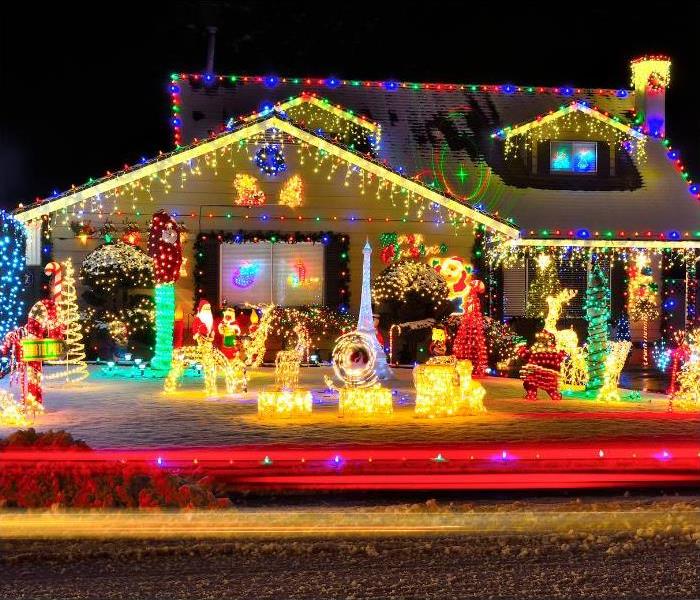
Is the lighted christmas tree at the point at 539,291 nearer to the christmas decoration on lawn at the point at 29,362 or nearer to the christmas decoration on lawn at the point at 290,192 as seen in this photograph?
the christmas decoration on lawn at the point at 290,192

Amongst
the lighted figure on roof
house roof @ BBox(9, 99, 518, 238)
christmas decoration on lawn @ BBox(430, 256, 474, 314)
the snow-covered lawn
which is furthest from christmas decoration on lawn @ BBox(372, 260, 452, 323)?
the snow-covered lawn

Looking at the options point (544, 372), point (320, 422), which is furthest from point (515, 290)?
point (320, 422)

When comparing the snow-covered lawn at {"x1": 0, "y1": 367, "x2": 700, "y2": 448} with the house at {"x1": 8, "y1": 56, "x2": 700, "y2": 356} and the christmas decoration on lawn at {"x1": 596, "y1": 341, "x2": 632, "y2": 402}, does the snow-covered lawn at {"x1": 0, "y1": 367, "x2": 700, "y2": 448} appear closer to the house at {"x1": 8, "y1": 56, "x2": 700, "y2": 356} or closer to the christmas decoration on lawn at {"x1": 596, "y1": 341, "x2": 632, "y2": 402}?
the christmas decoration on lawn at {"x1": 596, "y1": 341, "x2": 632, "y2": 402}

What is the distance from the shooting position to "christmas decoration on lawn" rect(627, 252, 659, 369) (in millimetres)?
23891

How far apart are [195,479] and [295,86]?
753 inches

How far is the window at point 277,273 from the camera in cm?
2177

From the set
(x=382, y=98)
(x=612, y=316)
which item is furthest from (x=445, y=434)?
(x=382, y=98)

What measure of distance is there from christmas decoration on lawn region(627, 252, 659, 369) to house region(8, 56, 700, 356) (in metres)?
0.23

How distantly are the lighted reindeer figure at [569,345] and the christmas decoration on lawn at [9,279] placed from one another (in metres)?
9.26

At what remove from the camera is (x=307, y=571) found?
603 centimetres

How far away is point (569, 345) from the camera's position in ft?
49.6

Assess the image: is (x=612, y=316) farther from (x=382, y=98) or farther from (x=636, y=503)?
(x=636, y=503)

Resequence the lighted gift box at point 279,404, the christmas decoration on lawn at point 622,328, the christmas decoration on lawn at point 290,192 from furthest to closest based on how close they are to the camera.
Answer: the christmas decoration on lawn at point 622,328 → the christmas decoration on lawn at point 290,192 → the lighted gift box at point 279,404

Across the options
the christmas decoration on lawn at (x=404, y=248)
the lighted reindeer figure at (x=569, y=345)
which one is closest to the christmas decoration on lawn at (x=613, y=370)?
the lighted reindeer figure at (x=569, y=345)
